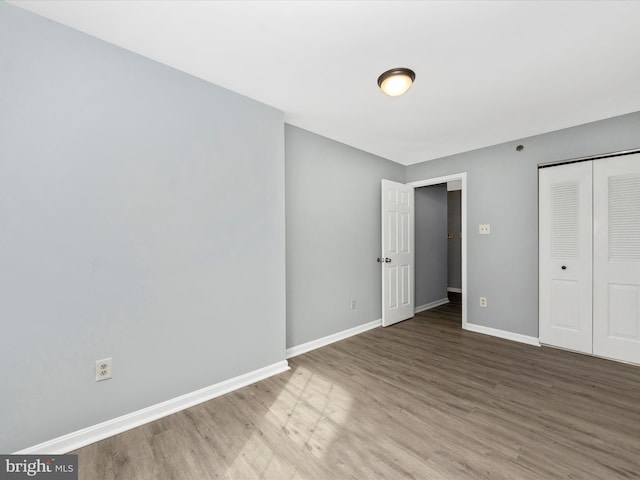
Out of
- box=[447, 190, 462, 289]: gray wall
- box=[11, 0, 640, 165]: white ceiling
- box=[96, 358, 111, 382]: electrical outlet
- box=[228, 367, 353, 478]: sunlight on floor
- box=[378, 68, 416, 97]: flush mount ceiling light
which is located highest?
box=[11, 0, 640, 165]: white ceiling

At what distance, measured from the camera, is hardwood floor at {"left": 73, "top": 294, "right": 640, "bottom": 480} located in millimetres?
1510

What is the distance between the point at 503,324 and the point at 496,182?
73.5 inches

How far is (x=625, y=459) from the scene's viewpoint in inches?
61.2

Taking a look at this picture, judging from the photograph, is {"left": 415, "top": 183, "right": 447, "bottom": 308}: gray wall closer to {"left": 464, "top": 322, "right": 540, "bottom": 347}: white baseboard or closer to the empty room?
{"left": 464, "top": 322, "right": 540, "bottom": 347}: white baseboard

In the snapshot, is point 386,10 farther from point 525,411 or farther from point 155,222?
point 525,411

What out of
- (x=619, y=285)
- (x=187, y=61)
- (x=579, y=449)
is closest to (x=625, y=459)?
(x=579, y=449)

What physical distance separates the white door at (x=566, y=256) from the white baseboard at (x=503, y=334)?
3.8 inches

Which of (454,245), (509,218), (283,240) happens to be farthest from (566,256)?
(454,245)

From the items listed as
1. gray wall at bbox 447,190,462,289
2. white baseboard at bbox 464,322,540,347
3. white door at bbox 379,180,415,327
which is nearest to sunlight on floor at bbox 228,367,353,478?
white door at bbox 379,180,415,327

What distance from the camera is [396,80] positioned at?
209 centimetres

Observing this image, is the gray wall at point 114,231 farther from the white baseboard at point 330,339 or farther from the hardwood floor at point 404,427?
the white baseboard at point 330,339

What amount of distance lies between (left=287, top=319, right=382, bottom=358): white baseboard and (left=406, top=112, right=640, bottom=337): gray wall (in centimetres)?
141

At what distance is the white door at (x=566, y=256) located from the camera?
117 inches

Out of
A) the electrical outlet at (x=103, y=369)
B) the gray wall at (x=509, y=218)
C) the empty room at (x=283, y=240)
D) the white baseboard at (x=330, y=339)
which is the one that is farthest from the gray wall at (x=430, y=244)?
the electrical outlet at (x=103, y=369)
